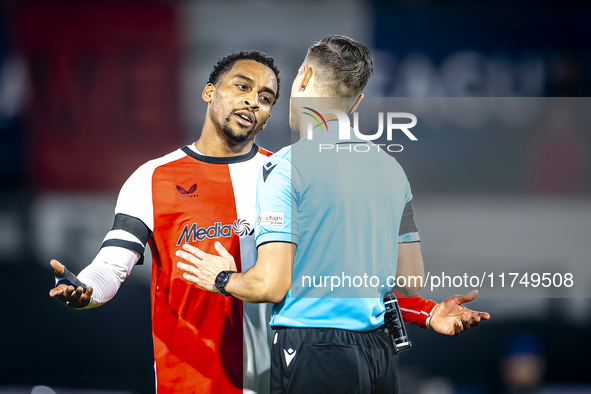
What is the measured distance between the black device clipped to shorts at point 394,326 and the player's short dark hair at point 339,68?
2.56 feet

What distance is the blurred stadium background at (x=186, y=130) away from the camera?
2625 millimetres

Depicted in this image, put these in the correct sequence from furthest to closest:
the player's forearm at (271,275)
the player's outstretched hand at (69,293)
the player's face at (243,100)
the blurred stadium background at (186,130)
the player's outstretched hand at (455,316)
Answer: the blurred stadium background at (186,130)
the player's face at (243,100)
the player's outstretched hand at (455,316)
the player's outstretched hand at (69,293)
the player's forearm at (271,275)

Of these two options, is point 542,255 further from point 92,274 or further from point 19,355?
point 19,355

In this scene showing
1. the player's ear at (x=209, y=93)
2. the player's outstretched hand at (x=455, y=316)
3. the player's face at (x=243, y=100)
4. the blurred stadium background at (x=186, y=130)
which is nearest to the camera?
the player's outstretched hand at (x=455, y=316)

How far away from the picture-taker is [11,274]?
2.72 meters

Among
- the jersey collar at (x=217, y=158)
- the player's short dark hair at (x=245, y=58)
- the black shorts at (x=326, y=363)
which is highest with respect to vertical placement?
the player's short dark hair at (x=245, y=58)

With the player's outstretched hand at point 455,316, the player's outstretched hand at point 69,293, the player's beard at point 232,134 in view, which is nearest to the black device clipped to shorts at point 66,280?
the player's outstretched hand at point 69,293

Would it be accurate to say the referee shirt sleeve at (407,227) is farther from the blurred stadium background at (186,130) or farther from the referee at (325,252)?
the blurred stadium background at (186,130)

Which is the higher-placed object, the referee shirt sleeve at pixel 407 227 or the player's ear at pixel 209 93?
the player's ear at pixel 209 93

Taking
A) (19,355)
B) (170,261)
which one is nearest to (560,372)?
(170,261)

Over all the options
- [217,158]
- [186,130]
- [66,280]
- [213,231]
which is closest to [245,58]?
[217,158]

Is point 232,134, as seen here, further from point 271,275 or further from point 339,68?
point 271,275

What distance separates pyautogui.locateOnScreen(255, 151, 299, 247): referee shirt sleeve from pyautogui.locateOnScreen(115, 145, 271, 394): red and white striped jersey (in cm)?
54

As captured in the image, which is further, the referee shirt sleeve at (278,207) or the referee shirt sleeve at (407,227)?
the referee shirt sleeve at (407,227)
